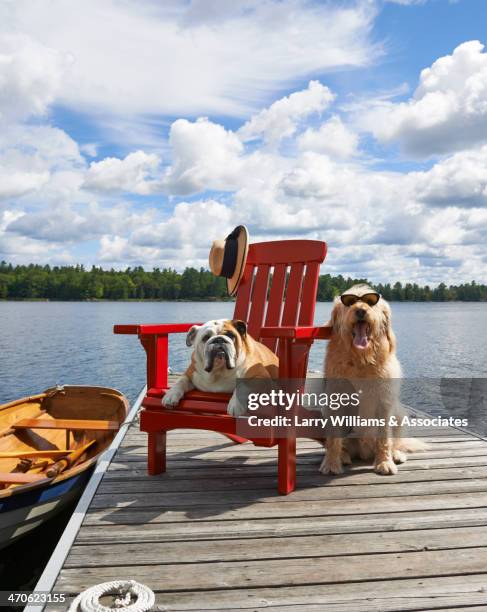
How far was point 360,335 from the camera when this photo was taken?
3.26 metres

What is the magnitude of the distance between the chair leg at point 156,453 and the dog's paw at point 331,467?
1.02 metres

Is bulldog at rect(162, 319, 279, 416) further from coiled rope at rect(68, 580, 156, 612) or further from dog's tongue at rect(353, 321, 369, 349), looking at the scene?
coiled rope at rect(68, 580, 156, 612)

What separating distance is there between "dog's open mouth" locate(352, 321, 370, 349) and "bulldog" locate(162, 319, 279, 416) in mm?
540

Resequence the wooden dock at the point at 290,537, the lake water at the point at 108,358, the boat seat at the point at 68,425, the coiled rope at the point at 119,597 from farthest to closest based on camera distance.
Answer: the lake water at the point at 108,358 → the boat seat at the point at 68,425 → the wooden dock at the point at 290,537 → the coiled rope at the point at 119,597

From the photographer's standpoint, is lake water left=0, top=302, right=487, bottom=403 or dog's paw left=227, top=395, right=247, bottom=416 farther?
lake water left=0, top=302, right=487, bottom=403

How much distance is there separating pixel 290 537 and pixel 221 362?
102 cm

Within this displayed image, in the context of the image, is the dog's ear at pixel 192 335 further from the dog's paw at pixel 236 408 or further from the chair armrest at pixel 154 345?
the dog's paw at pixel 236 408

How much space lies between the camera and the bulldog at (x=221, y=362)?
3137 millimetres

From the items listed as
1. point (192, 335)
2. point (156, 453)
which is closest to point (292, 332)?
point (192, 335)

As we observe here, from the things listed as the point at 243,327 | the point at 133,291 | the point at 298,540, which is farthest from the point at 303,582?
the point at 133,291

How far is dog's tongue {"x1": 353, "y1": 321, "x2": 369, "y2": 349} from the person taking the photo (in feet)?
10.6

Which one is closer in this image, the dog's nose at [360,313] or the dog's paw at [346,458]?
the dog's nose at [360,313]

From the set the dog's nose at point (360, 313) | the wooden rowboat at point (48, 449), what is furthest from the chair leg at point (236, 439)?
the dog's nose at point (360, 313)

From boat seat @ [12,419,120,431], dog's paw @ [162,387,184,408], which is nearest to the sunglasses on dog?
dog's paw @ [162,387,184,408]
